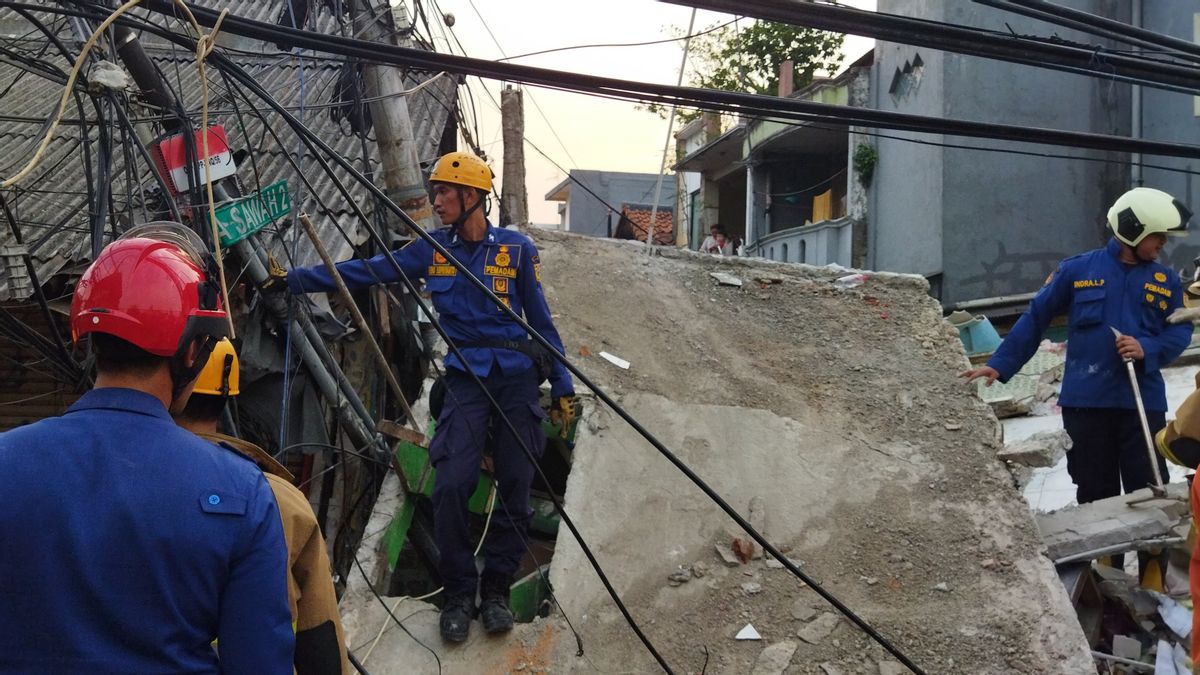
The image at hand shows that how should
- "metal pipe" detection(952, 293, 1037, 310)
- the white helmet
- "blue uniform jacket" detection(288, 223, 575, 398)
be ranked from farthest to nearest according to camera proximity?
"metal pipe" detection(952, 293, 1037, 310)
the white helmet
"blue uniform jacket" detection(288, 223, 575, 398)

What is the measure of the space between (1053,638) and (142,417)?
13.0ft

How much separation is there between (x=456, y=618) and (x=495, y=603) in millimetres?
187

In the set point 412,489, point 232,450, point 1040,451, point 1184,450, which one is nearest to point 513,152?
point 412,489

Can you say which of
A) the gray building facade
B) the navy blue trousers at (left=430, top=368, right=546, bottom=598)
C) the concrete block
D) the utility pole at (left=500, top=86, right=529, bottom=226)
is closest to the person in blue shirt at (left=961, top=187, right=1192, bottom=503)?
the concrete block

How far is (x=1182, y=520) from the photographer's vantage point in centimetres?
470

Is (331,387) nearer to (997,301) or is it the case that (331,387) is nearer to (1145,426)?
(1145,426)

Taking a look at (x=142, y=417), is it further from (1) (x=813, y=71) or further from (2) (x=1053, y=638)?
(1) (x=813, y=71)

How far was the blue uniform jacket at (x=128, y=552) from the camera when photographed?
5.50 feet

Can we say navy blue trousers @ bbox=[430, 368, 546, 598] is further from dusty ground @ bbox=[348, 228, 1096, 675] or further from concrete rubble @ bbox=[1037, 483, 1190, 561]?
concrete rubble @ bbox=[1037, 483, 1190, 561]

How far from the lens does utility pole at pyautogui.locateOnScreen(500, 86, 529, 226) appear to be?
967 centimetres

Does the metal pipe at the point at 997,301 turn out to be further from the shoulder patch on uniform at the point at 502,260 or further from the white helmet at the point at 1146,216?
the shoulder patch on uniform at the point at 502,260

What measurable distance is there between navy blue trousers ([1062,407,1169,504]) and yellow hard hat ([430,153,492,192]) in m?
3.31

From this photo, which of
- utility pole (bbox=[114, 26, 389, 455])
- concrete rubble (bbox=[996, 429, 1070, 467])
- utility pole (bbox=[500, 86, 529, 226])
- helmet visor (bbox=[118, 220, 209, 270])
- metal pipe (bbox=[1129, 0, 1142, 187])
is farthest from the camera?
metal pipe (bbox=[1129, 0, 1142, 187])

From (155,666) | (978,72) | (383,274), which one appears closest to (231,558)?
(155,666)
